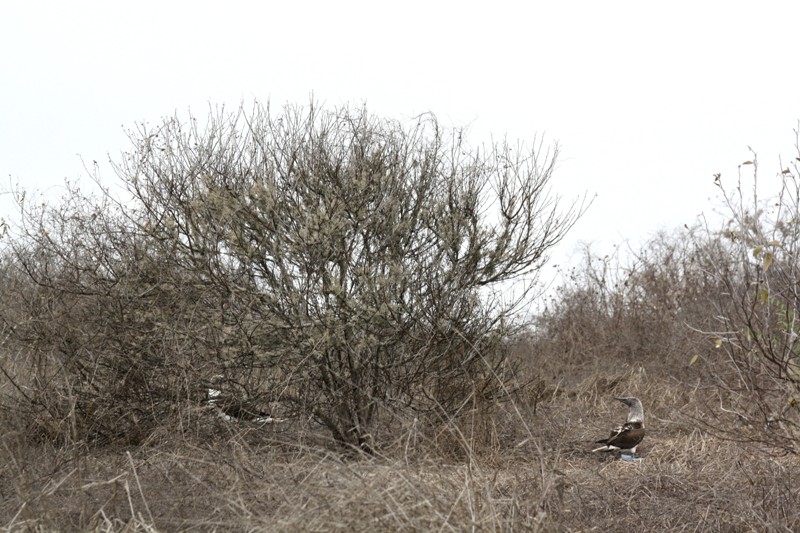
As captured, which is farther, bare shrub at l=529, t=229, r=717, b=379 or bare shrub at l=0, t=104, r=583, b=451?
bare shrub at l=529, t=229, r=717, b=379

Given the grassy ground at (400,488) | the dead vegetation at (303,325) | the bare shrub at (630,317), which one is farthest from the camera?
the bare shrub at (630,317)

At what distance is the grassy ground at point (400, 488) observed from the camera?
411 cm

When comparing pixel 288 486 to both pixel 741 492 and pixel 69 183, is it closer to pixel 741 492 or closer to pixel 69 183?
pixel 741 492

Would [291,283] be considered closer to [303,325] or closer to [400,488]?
[303,325]

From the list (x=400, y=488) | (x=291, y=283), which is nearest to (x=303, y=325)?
(x=291, y=283)

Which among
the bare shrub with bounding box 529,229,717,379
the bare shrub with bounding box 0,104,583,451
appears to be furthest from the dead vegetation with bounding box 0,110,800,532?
the bare shrub with bounding box 529,229,717,379

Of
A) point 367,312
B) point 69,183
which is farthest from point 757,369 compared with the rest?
point 69,183

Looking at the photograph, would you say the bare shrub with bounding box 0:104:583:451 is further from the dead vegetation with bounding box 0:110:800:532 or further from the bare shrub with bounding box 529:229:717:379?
the bare shrub with bounding box 529:229:717:379

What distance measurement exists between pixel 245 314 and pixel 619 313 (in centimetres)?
1067

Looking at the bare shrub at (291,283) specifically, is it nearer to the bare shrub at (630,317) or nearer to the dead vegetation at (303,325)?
the dead vegetation at (303,325)

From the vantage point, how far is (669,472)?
721cm

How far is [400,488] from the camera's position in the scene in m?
4.21

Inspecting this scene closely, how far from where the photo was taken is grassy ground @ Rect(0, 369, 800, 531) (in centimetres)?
411

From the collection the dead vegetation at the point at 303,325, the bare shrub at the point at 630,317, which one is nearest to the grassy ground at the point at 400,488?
the dead vegetation at the point at 303,325
